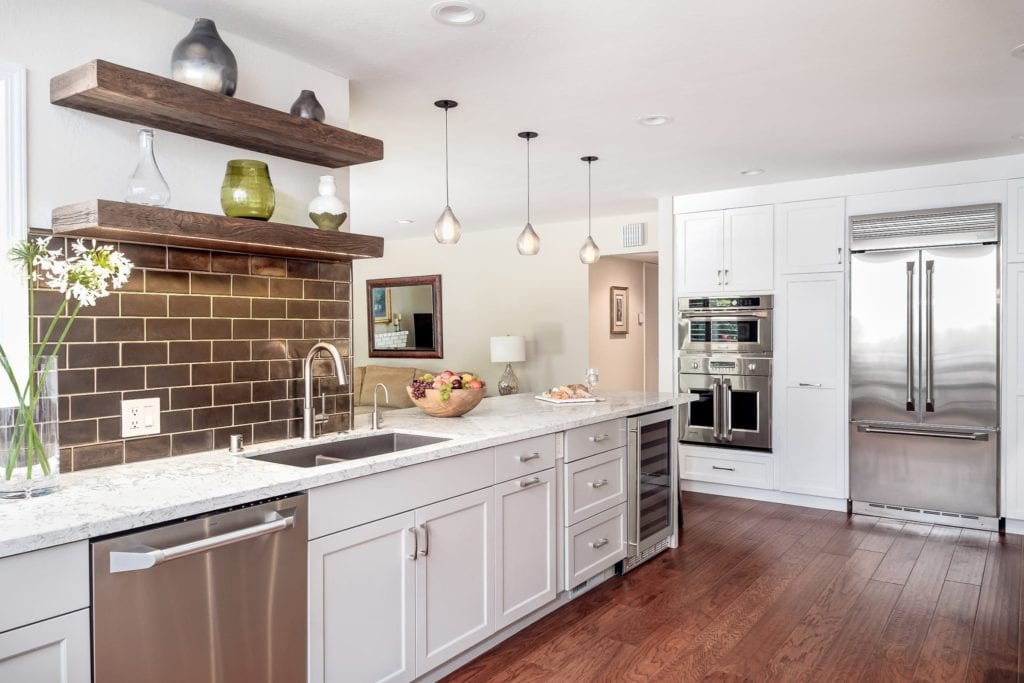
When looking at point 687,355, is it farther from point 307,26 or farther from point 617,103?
point 307,26

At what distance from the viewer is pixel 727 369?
5.38 m

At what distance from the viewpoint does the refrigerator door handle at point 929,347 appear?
455 cm

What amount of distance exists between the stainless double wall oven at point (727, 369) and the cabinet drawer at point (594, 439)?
1.94m

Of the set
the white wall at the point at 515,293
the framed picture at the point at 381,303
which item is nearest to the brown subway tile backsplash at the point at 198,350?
the white wall at the point at 515,293

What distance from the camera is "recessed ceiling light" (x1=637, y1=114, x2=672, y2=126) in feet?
11.8

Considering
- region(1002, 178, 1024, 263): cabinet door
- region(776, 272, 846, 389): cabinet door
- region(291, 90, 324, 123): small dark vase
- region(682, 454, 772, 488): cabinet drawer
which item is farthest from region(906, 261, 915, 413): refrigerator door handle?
region(291, 90, 324, 123): small dark vase

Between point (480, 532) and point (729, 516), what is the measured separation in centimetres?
279

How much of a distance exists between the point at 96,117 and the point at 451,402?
5.75ft

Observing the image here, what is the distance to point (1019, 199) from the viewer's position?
14.3 ft

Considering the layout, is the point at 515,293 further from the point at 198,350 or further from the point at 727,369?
the point at 198,350

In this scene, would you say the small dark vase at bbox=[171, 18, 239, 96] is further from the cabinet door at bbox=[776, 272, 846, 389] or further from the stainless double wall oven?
the cabinet door at bbox=[776, 272, 846, 389]

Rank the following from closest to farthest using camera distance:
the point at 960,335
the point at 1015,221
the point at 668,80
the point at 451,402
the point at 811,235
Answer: the point at 668,80, the point at 451,402, the point at 1015,221, the point at 960,335, the point at 811,235

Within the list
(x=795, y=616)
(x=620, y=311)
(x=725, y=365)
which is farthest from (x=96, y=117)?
(x=620, y=311)

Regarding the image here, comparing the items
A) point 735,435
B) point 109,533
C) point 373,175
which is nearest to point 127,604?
point 109,533
